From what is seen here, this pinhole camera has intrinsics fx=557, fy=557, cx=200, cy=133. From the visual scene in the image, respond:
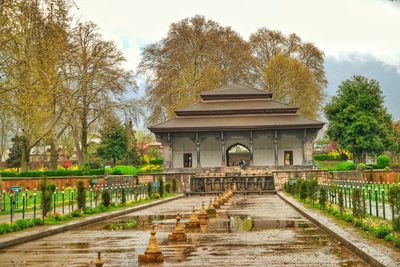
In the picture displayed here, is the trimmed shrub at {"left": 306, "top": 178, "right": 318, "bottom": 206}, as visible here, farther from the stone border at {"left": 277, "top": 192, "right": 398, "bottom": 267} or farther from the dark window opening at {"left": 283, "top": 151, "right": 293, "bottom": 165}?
the dark window opening at {"left": 283, "top": 151, "right": 293, "bottom": 165}

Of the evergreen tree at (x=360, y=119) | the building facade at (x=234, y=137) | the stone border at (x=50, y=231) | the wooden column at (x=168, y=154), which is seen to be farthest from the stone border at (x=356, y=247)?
the evergreen tree at (x=360, y=119)

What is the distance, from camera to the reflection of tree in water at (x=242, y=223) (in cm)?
1524

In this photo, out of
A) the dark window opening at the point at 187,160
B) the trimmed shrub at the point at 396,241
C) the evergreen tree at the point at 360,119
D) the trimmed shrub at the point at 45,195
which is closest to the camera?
the trimmed shrub at the point at 396,241

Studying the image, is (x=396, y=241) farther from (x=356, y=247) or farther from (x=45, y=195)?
(x=45, y=195)

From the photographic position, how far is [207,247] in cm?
1161

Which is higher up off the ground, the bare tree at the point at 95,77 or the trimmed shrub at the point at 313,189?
the bare tree at the point at 95,77

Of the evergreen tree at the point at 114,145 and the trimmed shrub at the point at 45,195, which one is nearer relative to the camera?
the trimmed shrub at the point at 45,195

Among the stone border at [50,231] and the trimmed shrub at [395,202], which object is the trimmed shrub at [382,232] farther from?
the stone border at [50,231]

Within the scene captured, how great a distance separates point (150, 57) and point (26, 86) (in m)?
52.9

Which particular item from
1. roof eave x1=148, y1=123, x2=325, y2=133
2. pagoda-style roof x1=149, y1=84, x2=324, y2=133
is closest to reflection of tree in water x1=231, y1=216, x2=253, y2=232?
roof eave x1=148, y1=123, x2=325, y2=133

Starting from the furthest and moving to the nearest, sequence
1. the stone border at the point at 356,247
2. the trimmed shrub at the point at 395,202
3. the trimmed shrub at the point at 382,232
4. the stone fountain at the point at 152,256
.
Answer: the trimmed shrub at the point at 382,232 < the trimmed shrub at the point at 395,202 < the stone fountain at the point at 152,256 < the stone border at the point at 356,247

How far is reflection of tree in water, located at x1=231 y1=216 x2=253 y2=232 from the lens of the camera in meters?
15.2

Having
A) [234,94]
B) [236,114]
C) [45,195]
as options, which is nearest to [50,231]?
[45,195]

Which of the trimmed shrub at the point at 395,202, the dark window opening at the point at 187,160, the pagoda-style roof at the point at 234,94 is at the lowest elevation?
the trimmed shrub at the point at 395,202
